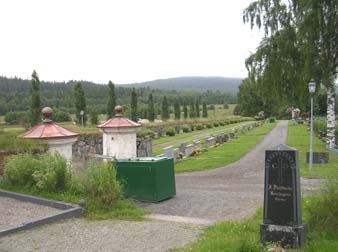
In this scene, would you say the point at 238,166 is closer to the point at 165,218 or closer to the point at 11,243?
the point at 165,218

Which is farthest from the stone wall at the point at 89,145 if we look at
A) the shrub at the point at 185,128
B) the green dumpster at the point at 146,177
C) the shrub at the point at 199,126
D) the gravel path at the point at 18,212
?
the shrub at the point at 199,126

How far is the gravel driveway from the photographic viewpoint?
6.64 meters

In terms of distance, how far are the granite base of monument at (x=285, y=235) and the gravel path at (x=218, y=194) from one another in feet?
7.66

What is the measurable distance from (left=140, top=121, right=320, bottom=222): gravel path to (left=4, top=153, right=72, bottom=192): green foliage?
2.02 metres

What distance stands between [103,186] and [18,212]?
178 cm

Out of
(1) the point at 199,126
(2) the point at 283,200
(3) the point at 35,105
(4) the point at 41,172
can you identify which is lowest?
(1) the point at 199,126

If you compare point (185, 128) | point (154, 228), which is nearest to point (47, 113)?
point (154, 228)

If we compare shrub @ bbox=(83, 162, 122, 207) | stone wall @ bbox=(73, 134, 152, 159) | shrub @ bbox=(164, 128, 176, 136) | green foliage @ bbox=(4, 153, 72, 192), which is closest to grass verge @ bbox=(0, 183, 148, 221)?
shrub @ bbox=(83, 162, 122, 207)

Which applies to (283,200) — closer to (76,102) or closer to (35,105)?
(35,105)

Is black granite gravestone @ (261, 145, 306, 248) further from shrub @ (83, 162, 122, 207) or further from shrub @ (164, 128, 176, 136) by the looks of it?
shrub @ (164, 128, 176, 136)

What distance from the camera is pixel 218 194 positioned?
11.9 meters

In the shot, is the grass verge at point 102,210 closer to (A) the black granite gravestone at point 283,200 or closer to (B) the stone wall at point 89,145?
(A) the black granite gravestone at point 283,200

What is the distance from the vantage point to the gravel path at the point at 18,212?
816 centimetres

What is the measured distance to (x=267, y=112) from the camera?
101 m
